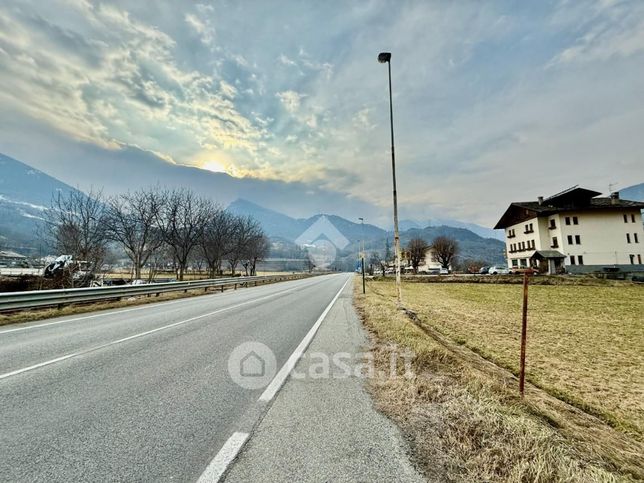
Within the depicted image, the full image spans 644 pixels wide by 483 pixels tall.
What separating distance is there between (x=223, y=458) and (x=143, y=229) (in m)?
38.6

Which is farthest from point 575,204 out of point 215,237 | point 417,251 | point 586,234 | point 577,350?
point 215,237

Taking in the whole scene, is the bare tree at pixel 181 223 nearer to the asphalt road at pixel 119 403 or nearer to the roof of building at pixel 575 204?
the asphalt road at pixel 119 403

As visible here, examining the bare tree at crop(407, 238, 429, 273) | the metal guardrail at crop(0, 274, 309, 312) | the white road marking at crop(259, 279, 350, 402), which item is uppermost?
the bare tree at crop(407, 238, 429, 273)

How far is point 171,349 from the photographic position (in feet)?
21.0

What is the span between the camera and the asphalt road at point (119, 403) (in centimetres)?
256

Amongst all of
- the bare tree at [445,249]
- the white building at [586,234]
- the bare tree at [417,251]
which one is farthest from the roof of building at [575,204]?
the bare tree at [417,251]

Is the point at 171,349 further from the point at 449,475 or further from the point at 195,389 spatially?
the point at 449,475

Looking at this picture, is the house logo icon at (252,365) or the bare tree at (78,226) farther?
the bare tree at (78,226)

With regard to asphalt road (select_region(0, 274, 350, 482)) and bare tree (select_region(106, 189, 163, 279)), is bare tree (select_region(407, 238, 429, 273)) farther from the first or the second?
asphalt road (select_region(0, 274, 350, 482))

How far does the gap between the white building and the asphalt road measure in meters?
55.5

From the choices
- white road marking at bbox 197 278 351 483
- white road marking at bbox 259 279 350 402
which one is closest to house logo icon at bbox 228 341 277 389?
white road marking at bbox 259 279 350 402

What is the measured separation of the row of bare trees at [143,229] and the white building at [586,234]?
51291 millimetres

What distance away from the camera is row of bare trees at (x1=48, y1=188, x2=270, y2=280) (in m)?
22.2

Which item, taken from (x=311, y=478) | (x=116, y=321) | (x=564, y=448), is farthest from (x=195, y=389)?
(x=116, y=321)
